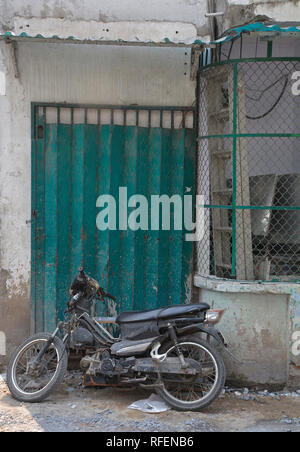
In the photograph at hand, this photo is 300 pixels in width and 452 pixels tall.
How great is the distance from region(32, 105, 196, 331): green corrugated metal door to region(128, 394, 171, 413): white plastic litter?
109 cm

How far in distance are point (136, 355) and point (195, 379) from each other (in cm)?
58

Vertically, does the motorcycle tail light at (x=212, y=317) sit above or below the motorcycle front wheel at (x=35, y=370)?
above

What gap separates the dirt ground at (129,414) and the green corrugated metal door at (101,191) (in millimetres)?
961

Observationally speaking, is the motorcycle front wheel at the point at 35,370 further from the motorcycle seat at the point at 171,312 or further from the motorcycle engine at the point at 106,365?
the motorcycle seat at the point at 171,312

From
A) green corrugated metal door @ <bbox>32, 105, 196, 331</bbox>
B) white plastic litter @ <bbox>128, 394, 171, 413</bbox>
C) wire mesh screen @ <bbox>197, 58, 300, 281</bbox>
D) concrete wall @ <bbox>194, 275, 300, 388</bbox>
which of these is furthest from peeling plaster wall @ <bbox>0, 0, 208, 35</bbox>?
white plastic litter @ <bbox>128, 394, 171, 413</bbox>

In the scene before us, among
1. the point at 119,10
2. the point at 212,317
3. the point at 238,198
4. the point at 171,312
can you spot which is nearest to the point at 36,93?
the point at 119,10

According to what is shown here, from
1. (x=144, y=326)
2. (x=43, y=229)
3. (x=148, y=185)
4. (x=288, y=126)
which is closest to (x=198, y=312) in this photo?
(x=144, y=326)

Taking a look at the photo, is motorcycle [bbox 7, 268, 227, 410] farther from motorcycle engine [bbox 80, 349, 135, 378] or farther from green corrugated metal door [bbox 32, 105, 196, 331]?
green corrugated metal door [bbox 32, 105, 196, 331]

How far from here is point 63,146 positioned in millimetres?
5531

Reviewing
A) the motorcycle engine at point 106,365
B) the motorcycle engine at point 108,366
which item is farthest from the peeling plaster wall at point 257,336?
the motorcycle engine at point 108,366

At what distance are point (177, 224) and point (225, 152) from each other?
92 centimetres

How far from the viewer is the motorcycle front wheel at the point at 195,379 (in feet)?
15.0

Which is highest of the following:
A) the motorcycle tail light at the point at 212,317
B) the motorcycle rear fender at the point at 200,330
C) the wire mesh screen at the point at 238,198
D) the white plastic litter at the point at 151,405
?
the wire mesh screen at the point at 238,198
